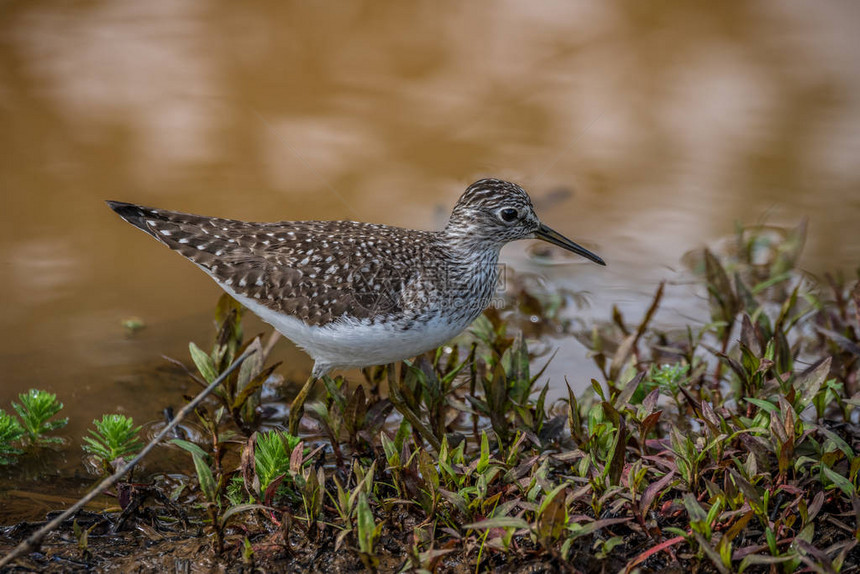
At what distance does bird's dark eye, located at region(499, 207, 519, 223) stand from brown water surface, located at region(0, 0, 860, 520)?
57.3 inches

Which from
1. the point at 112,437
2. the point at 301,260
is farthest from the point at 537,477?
the point at 112,437

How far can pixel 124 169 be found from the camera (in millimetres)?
8891

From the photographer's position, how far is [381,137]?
9789 millimetres

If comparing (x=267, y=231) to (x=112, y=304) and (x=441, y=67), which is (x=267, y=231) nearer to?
(x=112, y=304)

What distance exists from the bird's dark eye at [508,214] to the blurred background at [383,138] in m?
1.45

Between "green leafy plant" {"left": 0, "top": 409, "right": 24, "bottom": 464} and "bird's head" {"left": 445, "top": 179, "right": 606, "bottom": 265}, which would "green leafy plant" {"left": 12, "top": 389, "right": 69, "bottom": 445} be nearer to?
"green leafy plant" {"left": 0, "top": 409, "right": 24, "bottom": 464}

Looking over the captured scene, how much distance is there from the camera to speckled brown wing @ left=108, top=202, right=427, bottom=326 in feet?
17.3

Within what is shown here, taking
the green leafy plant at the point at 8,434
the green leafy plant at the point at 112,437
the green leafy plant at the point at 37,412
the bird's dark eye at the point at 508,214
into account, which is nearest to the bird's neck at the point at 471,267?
the bird's dark eye at the point at 508,214

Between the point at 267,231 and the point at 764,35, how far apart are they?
902 cm

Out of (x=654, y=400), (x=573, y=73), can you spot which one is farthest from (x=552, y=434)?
(x=573, y=73)

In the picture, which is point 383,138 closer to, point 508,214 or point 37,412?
point 508,214

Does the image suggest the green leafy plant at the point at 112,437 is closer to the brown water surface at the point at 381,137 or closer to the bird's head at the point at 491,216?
the brown water surface at the point at 381,137

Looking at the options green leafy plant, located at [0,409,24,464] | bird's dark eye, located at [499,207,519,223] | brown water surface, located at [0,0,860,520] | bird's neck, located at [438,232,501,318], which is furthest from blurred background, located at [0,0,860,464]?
bird's dark eye, located at [499,207,519,223]

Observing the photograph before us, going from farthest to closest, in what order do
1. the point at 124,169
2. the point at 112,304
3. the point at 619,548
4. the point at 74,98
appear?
1. the point at 74,98
2. the point at 124,169
3. the point at 112,304
4. the point at 619,548
